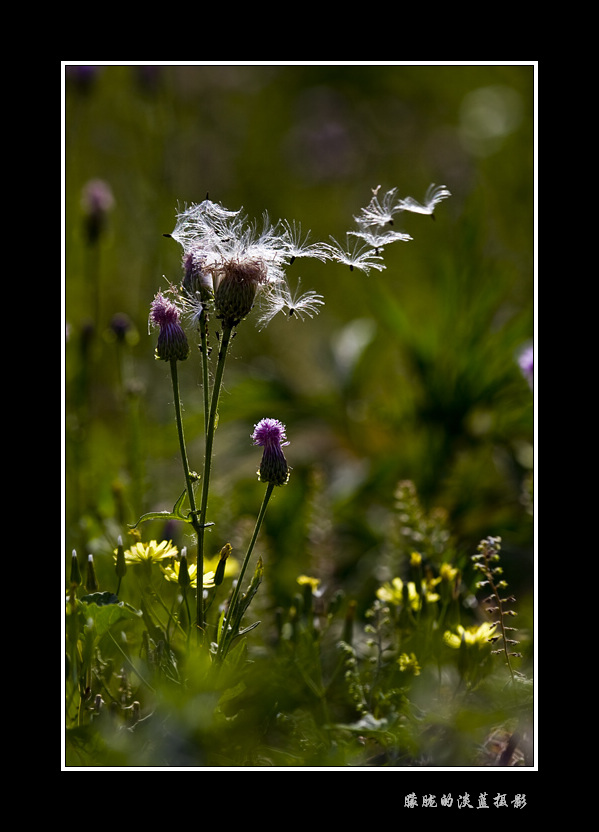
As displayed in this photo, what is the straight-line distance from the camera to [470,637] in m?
1.56

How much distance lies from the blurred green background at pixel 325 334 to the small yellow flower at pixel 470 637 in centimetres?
47

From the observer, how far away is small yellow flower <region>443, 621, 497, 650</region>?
Answer: 1542 mm

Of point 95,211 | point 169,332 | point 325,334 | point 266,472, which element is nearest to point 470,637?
point 266,472

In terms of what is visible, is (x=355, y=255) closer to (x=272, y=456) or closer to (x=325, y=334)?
(x=272, y=456)

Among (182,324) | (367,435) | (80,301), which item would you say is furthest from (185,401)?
(182,324)

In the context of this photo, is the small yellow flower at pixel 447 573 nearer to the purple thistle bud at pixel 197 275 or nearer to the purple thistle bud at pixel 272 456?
the purple thistle bud at pixel 272 456

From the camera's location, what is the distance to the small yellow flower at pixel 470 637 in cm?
154

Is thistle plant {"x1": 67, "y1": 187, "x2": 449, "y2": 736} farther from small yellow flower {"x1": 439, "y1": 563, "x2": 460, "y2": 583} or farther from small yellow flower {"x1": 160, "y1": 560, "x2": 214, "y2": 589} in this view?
small yellow flower {"x1": 439, "y1": 563, "x2": 460, "y2": 583}

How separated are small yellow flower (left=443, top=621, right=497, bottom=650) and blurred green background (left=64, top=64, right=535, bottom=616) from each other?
0.47m

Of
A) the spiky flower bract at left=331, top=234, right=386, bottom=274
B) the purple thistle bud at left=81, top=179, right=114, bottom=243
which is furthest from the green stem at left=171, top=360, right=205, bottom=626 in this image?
the purple thistle bud at left=81, top=179, right=114, bottom=243

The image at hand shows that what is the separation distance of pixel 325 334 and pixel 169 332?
2.28 metres

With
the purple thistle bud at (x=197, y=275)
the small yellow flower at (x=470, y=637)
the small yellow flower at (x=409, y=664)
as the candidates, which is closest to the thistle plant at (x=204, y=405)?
the purple thistle bud at (x=197, y=275)

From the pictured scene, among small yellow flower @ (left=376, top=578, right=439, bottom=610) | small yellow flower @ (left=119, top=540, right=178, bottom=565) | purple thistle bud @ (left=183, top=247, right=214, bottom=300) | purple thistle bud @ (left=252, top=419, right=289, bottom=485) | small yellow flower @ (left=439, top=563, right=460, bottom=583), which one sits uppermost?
purple thistle bud @ (left=183, top=247, right=214, bottom=300)

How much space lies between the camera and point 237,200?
4145 millimetres
